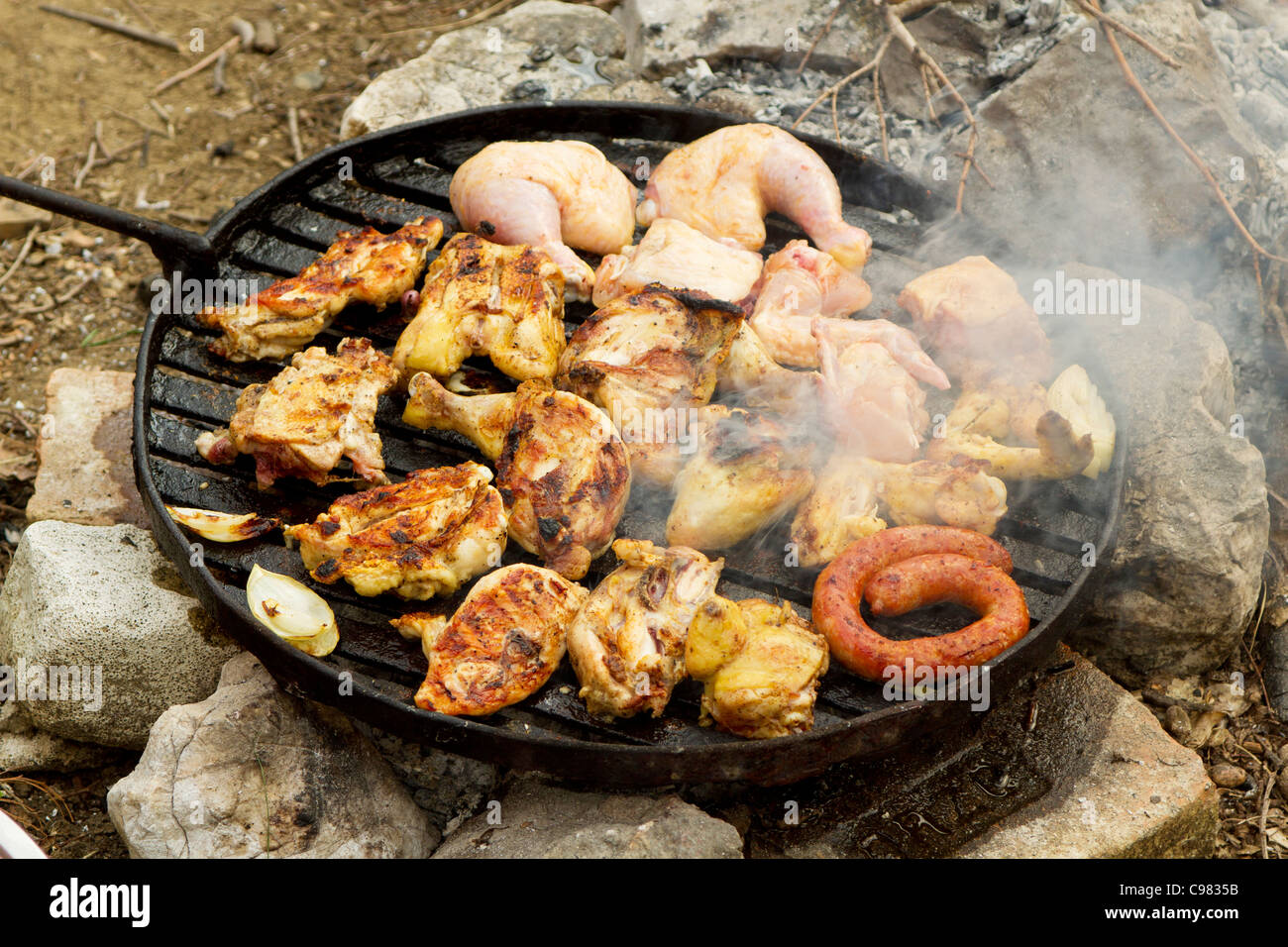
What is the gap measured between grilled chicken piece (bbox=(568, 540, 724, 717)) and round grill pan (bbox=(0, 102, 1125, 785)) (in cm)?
13

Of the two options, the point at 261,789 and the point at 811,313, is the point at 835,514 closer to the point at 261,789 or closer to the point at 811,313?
the point at 811,313

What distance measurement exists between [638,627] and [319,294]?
77.5 inches

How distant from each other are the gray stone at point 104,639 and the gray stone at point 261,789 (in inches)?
15.8

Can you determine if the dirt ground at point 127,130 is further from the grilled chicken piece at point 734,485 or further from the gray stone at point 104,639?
the grilled chicken piece at point 734,485

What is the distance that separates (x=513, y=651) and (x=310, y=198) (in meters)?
2.59

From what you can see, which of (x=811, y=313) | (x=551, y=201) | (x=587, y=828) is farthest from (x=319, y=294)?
(x=587, y=828)

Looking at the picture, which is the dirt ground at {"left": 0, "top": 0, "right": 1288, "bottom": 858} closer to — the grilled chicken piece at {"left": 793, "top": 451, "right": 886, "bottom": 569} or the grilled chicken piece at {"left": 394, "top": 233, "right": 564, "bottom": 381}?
the grilled chicken piece at {"left": 394, "top": 233, "right": 564, "bottom": 381}

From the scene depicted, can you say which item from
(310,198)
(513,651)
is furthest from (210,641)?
(310,198)

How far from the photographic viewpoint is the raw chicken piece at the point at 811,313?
14.2 feet

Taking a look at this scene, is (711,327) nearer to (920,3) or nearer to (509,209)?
(509,209)

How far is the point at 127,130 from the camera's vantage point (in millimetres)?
7285

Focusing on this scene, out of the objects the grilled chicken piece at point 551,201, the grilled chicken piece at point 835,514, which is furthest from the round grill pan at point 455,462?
the grilled chicken piece at point 551,201

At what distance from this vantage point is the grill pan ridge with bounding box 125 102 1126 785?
10.8 feet

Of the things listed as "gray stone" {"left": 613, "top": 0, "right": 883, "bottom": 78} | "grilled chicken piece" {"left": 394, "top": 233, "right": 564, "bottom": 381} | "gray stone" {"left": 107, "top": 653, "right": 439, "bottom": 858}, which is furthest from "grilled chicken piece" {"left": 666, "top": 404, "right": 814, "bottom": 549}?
"gray stone" {"left": 613, "top": 0, "right": 883, "bottom": 78}
